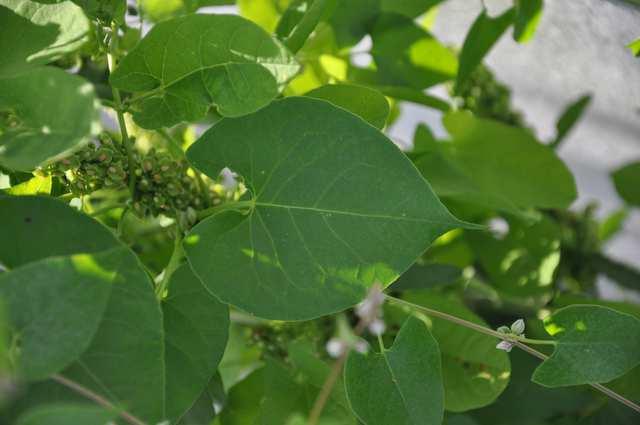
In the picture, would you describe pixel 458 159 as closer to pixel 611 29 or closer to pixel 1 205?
pixel 611 29

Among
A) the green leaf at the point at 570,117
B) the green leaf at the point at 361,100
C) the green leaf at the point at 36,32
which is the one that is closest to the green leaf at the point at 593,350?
the green leaf at the point at 361,100

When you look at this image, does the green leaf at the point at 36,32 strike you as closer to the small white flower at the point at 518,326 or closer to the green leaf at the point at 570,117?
the small white flower at the point at 518,326

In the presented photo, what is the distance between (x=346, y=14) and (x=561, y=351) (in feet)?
0.72

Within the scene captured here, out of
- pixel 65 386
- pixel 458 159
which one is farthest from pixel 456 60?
pixel 65 386

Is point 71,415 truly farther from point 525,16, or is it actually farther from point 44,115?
point 525,16

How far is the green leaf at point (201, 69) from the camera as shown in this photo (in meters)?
0.29

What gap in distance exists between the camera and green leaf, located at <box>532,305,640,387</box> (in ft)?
1.02

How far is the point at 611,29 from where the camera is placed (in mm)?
445

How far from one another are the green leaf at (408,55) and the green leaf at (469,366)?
0.15m

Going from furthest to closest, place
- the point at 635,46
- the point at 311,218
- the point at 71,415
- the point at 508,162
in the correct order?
1. the point at 508,162
2. the point at 635,46
3. the point at 311,218
4. the point at 71,415

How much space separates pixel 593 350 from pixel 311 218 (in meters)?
0.12

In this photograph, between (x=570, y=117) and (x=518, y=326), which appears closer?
(x=518, y=326)

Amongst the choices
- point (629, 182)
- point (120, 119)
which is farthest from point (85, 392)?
point (629, 182)

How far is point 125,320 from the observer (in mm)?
254
